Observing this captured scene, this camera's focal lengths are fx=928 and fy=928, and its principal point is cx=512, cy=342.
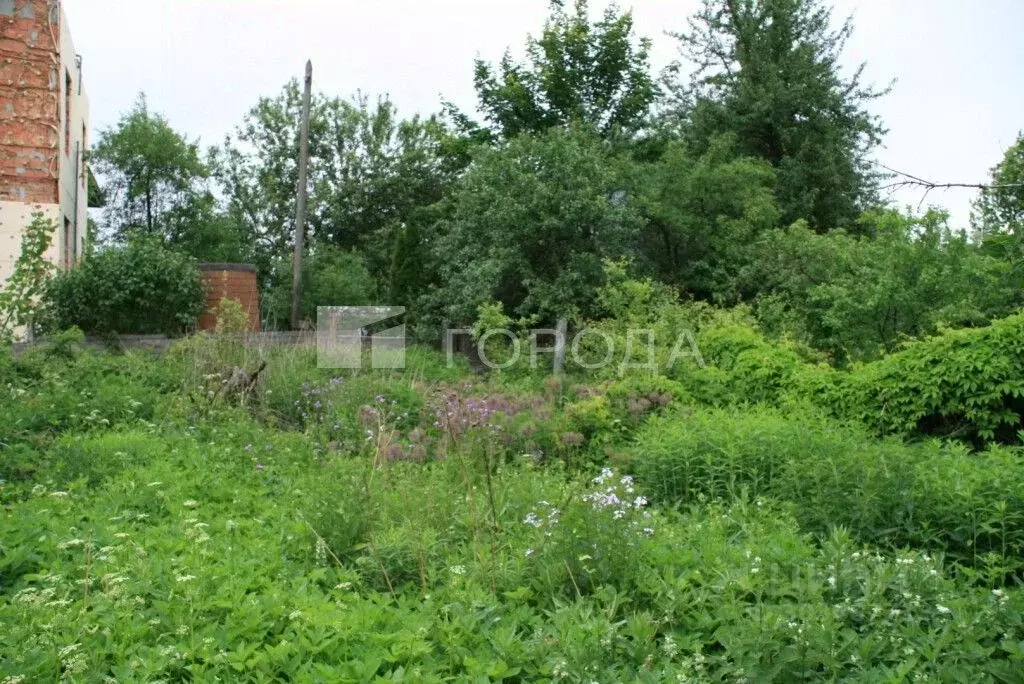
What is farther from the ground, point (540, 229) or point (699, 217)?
point (699, 217)

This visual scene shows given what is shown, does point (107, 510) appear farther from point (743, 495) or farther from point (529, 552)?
point (743, 495)

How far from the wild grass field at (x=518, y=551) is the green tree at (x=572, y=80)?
13711mm

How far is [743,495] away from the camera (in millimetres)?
5477

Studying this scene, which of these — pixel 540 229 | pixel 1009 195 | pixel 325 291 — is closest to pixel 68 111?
pixel 325 291

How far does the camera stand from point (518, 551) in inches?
169

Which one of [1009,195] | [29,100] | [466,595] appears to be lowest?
[466,595]

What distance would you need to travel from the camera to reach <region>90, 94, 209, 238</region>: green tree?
3228 cm

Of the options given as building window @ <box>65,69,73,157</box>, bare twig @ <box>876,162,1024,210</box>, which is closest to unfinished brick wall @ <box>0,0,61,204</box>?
building window @ <box>65,69,73,157</box>

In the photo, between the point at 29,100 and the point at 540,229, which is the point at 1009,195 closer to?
the point at 540,229

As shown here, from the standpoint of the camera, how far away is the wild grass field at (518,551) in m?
3.35

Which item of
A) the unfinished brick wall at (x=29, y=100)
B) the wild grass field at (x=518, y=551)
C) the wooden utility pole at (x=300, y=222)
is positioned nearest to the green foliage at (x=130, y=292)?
the unfinished brick wall at (x=29, y=100)

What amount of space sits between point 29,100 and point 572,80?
10831mm

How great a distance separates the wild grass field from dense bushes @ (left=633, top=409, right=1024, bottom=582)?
0.8 inches

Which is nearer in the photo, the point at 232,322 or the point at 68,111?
the point at 232,322
